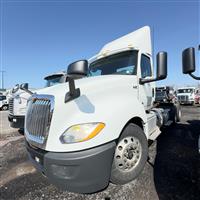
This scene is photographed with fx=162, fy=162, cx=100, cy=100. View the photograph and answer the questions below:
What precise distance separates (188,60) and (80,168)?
7.58 ft

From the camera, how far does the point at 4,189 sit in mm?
2975

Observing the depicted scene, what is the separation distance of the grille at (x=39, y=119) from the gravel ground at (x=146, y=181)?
1.03 meters

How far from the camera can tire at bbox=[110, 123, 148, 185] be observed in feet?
8.61

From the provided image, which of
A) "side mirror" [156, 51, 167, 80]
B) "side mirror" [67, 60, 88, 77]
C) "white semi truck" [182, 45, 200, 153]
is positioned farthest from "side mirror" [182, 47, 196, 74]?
"side mirror" [67, 60, 88, 77]

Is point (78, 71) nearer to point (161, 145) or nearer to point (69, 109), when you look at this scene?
point (69, 109)

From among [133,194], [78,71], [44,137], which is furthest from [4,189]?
[78,71]

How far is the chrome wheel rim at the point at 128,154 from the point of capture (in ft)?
8.71

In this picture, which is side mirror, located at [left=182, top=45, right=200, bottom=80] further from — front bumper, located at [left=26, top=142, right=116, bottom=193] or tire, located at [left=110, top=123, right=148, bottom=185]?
front bumper, located at [left=26, top=142, right=116, bottom=193]

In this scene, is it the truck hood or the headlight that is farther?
the truck hood

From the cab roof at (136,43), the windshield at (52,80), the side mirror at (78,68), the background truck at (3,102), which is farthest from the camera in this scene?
the background truck at (3,102)

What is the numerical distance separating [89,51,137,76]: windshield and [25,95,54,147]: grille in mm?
1939

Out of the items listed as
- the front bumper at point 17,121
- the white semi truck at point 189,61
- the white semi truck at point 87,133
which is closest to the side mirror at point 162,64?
the white semi truck at point 87,133

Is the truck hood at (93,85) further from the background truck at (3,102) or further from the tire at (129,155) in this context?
the background truck at (3,102)

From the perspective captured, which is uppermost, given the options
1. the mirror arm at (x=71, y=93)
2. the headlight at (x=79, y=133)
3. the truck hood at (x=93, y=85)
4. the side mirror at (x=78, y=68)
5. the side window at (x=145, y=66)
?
the side window at (x=145, y=66)
